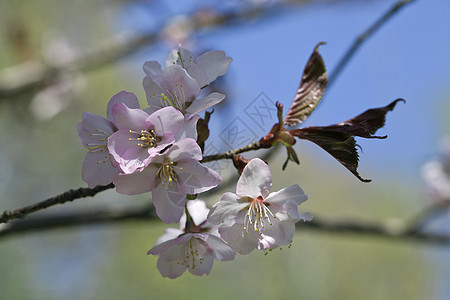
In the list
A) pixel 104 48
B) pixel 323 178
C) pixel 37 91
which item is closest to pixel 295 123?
pixel 104 48

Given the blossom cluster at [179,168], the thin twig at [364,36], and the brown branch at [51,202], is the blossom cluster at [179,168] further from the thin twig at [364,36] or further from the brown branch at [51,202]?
the thin twig at [364,36]

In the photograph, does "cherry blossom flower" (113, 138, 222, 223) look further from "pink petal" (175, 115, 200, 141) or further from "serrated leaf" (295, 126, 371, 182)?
"serrated leaf" (295, 126, 371, 182)

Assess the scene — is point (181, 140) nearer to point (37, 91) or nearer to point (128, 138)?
point (128, 138)

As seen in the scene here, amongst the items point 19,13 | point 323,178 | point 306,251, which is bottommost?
point 306,251

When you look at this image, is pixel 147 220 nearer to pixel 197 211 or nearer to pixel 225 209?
pixel 197 211

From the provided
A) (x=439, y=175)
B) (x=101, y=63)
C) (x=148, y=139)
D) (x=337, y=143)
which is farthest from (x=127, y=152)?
(x=101, y=63)
